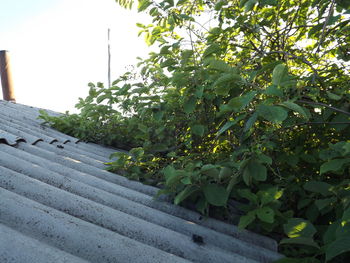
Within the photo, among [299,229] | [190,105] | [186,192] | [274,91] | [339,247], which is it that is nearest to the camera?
[339,247]

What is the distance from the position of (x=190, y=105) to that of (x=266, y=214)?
2.22 feet

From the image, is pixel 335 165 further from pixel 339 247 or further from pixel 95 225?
pixel 95 225

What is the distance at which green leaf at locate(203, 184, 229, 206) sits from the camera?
127 cm

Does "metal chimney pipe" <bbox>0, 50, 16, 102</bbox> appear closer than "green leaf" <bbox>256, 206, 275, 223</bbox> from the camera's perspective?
No

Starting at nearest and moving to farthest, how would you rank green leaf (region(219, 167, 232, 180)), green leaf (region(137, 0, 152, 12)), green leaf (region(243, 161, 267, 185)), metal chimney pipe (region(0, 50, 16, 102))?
green leaf (region(243, 161, 267, 185))
green leaf (region(219, 167, 232, 180))
green leaf (region(137, 0, 152, 12))
metal chimney pipe (region(0, 50, 16, 102))

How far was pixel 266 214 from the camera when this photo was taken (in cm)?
118

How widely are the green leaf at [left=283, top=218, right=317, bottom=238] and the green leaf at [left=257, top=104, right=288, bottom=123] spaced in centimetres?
50

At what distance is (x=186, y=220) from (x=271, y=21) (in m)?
1.46

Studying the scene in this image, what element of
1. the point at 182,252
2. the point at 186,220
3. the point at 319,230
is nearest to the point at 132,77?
the point at 186,220

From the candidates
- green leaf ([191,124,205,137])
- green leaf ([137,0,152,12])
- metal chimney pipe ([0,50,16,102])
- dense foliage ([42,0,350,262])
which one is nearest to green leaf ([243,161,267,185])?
dense foliage ([42,0,350,262])

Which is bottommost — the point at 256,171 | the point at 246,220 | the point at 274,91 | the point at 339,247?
the point at 246,220

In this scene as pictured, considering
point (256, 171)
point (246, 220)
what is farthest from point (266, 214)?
point (256, 171)

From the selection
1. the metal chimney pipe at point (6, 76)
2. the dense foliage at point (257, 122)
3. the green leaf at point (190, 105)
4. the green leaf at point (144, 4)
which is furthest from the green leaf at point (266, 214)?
the metal chimney pipe at point (6, 76)

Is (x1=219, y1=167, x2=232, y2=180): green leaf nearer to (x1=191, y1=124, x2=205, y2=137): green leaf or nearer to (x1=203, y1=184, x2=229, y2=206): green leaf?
(x1=203, y1=184, x2=229, y2=206): green leaf
